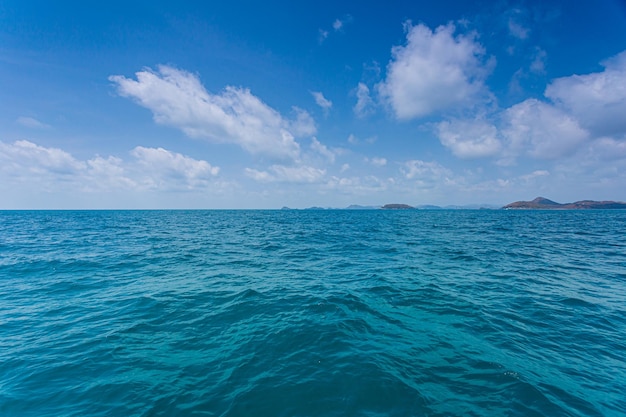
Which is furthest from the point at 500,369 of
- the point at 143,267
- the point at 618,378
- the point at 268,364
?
the point at 143,267

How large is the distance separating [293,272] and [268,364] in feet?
34.8

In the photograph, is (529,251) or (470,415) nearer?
(470,415)

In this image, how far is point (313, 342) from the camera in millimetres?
9383

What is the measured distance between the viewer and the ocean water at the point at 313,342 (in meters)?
6.69

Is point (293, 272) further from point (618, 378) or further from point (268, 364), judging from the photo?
point (618, 378)

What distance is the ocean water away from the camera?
6.69m

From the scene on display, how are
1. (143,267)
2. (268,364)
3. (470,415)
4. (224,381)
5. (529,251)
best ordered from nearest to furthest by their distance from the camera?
(470,415)
(224,381)
(268,364)
(143,267)
(529,251)

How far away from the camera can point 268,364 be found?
8109mm

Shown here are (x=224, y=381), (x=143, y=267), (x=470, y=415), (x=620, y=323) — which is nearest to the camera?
(x=470, y=415)

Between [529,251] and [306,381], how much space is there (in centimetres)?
Result: 3032

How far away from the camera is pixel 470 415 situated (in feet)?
20.2

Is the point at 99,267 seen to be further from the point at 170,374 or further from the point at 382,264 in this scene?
the point at 382,264

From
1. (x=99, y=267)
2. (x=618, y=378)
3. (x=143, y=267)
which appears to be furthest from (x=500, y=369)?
(x=99, y=267)

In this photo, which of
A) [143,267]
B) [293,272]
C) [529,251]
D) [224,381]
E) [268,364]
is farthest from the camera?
[529,251]
